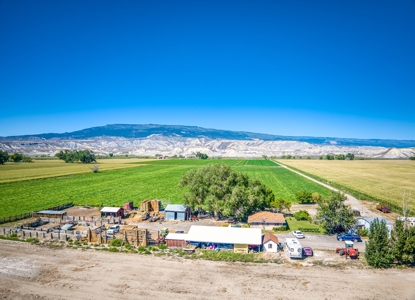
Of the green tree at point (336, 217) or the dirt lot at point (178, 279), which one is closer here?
the dirt lot at point (178, 279)

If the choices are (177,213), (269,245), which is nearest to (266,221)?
(269,245)

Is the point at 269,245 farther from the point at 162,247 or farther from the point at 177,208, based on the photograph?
the point at 177,208

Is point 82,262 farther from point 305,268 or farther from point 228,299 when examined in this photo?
point 305,268

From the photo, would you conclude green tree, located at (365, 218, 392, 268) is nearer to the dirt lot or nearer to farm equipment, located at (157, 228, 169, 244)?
the dirt lot

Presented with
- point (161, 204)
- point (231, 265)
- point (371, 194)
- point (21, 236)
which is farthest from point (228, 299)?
point (371, 194)

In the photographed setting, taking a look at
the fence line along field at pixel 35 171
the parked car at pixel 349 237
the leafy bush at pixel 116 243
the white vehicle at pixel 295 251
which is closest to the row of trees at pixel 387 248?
the white vehicle at pixel 295 251

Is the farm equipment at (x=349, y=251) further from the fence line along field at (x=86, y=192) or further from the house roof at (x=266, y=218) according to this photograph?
the fence line along field at (x=86, y=192)
